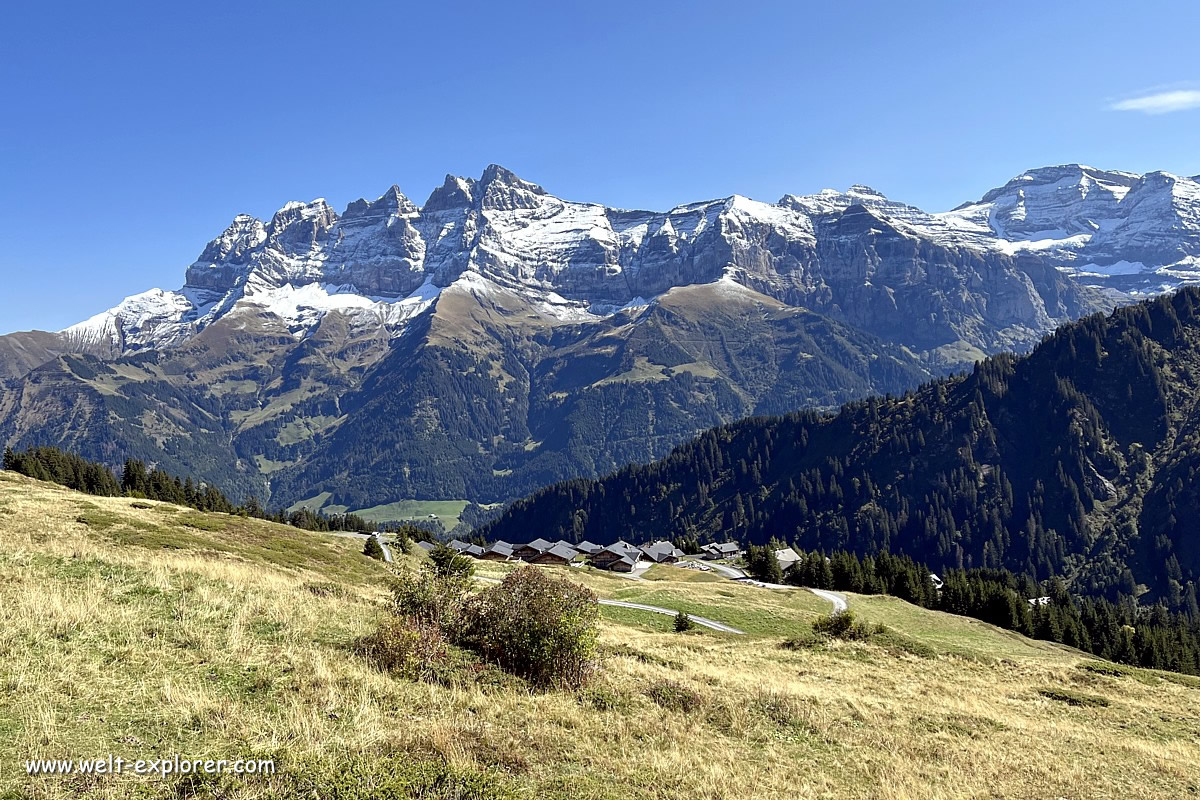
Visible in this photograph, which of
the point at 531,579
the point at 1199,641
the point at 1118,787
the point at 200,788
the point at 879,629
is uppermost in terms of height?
the point at 531,579

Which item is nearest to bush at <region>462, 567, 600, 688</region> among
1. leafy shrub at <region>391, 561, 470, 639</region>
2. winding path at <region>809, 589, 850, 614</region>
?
leafy shrub at <region>391, 561, 470, 639</region>

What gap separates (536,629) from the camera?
75.4 feet

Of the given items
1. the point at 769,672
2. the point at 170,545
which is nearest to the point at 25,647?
the point at 769,672

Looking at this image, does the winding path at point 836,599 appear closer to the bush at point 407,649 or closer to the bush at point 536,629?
the bush at point 536,629

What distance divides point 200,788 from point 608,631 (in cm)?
3136

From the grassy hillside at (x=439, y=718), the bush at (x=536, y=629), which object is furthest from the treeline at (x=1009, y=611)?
the bush at (x=536, y=629)

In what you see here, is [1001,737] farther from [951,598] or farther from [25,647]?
[951,598]

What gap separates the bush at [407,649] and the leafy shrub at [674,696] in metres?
6.86

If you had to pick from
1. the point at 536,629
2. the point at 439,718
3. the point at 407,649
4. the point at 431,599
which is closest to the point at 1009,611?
the point at 536,629

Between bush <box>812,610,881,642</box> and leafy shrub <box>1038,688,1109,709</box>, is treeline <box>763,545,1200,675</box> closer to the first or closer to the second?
bush <box>812,610,881,642</box>

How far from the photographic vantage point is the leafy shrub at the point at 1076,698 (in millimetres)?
34787

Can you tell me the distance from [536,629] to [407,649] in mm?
4213

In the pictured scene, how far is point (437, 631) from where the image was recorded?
913 inches

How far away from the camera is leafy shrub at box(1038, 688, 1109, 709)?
3479 cm
